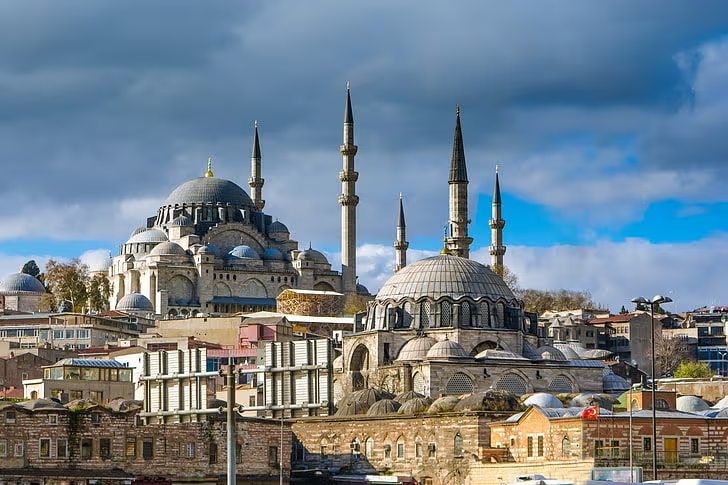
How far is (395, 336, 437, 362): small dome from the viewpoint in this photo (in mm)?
71562

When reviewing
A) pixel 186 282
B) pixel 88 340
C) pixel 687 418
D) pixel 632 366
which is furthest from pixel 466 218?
pixel 687 418

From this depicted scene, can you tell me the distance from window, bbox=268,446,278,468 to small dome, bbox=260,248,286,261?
209 ft

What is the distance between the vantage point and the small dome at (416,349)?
235 ft

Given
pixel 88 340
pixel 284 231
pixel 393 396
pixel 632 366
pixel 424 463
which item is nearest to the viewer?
pixel 424 463

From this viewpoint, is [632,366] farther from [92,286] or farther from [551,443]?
[92,286]

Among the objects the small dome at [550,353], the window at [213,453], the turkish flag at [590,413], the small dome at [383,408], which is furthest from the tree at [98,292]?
the turkish flag at [590,413]

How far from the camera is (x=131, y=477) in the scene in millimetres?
57344

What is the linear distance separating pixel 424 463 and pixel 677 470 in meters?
9.50

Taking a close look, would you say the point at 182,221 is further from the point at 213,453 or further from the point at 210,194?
the point at 213,453

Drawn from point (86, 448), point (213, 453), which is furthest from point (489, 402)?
point (86, 448)

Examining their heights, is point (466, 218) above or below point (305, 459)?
above

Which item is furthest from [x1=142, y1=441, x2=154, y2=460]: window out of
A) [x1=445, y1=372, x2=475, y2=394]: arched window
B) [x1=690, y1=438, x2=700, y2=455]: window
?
[x1=690, y1=438, x2=700, y2=455]: window

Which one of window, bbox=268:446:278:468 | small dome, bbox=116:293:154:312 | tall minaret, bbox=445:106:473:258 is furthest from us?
small dome, bbox=116:293:154:312

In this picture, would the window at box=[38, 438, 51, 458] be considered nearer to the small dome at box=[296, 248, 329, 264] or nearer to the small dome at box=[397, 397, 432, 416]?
the small dome at box=[397, 397, 432, 416]
